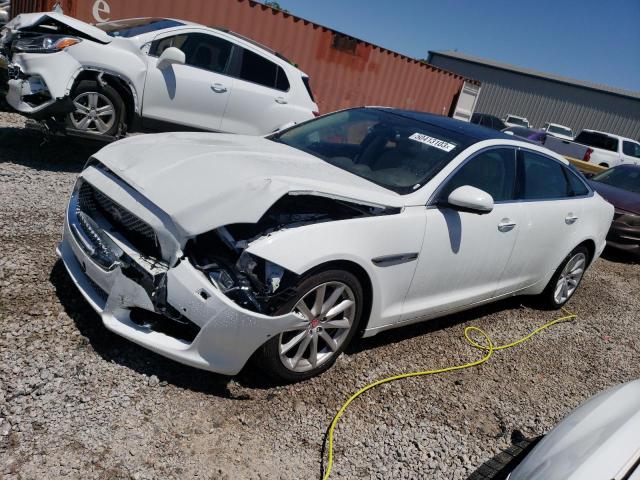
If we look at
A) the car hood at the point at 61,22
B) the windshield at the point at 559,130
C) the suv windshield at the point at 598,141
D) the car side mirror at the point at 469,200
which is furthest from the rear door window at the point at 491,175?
the windshield at the point at 559,130

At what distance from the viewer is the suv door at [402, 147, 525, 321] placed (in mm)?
3316

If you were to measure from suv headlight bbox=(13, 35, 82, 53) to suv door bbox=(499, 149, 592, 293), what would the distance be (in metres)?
4.62

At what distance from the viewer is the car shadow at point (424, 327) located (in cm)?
364

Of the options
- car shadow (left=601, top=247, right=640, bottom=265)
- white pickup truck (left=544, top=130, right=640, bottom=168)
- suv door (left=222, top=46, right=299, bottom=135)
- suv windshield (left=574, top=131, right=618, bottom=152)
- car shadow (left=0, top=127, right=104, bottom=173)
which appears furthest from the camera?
suv windshield (left=574, top=131, right=618, bottom=152)

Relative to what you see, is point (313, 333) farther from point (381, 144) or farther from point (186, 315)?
point (381, 144)

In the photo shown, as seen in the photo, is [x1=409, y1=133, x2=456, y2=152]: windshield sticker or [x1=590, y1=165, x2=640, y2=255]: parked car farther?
[x1=590, y1=165, x2=640, y2=255]: parked car

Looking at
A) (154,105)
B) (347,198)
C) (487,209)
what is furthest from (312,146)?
(154,105)

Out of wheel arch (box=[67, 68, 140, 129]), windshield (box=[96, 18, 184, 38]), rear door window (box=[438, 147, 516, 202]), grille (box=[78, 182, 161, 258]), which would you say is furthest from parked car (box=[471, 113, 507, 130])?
grille (box=[78, 182, 161, 258])

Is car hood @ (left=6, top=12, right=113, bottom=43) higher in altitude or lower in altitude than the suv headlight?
higher

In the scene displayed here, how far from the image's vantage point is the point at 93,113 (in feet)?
18.6

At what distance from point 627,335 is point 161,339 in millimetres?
4619

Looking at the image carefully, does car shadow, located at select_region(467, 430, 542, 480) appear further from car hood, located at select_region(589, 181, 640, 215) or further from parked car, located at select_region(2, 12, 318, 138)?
car hood, located at select_region(589, 181, 640, 215)

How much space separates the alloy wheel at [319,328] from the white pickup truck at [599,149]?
52.2 ft

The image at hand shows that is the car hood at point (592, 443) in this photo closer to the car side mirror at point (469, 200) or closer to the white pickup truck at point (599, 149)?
the car side mirror at point (469, 200)
